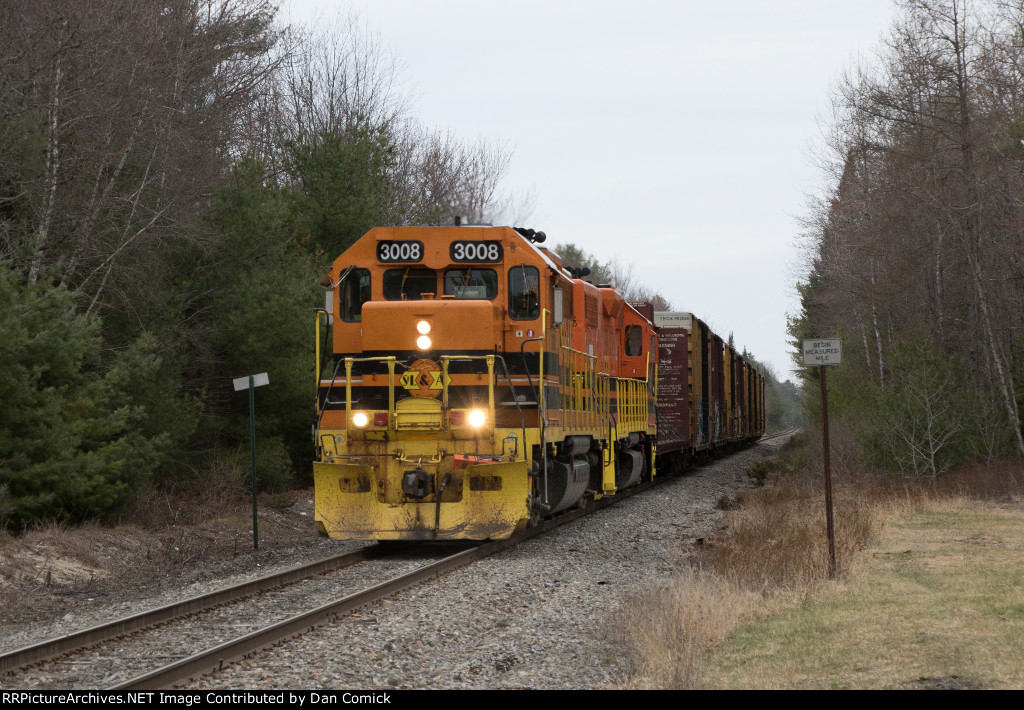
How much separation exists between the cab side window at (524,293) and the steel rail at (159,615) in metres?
3.42

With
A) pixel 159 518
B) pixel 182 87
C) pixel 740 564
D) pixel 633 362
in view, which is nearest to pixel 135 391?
pixel 159 518

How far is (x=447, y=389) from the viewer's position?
1218 cm

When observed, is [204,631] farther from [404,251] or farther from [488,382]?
[404,251]

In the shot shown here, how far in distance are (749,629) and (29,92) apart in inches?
527

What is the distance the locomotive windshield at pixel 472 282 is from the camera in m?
13.0

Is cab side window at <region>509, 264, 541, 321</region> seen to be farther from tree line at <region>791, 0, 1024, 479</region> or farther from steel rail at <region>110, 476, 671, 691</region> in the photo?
tree line at <region>791, 0, 1024, 479</region>

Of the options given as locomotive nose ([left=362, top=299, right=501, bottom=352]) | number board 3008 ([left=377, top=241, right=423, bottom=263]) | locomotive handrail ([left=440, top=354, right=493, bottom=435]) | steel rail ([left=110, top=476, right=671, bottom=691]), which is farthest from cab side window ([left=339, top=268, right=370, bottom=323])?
steel rail ([left=110, top=476, right=671, bottom=691])

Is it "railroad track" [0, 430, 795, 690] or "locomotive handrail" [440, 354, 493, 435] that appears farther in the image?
"locomotive handrail" [440, 354, 493, 435]

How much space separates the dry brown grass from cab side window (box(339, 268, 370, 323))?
4.95m

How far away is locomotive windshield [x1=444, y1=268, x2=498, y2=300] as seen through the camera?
12992mm

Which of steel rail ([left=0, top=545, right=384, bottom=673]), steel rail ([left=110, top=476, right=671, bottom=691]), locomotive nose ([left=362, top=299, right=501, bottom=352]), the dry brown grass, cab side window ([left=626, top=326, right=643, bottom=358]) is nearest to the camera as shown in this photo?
steel rail ([left=110, top=476, right=671, bottom=691])

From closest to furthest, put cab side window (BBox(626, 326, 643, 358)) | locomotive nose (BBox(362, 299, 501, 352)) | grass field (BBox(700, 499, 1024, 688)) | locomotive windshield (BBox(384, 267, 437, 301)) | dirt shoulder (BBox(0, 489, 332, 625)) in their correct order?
grass field (BBox(700, 499, 1024, 688)) → dirt shoulder (BBox(0, 489, 332, 625)) → locomotive nose (BBox(362, 299, 501, 352)) → locomotive windshield (BBox(384, 267, 437, 301)) → cab side window (BBox(626, 326, 643, 358))

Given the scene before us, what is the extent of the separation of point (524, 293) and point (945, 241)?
17.2m
